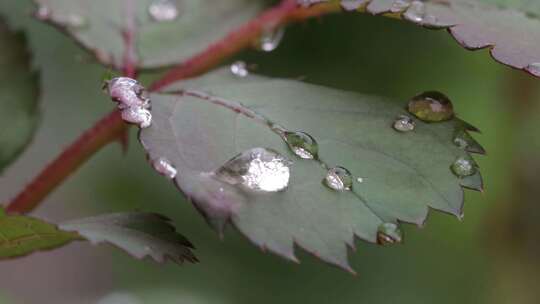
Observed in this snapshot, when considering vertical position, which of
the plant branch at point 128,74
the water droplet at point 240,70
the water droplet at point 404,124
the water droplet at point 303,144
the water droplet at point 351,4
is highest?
the water droplet at point 351,4

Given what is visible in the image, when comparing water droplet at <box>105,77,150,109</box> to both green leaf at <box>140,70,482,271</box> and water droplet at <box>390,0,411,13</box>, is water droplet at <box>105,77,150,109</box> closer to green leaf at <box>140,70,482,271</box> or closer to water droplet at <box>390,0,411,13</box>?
green leaf at <box>140,70,482,271</box>

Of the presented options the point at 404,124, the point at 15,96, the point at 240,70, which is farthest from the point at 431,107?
the point at 15,96

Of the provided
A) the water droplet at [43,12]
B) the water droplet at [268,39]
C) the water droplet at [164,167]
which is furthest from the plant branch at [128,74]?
the water droplet at [164,167]

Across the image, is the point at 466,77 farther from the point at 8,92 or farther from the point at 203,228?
the point at 8,92

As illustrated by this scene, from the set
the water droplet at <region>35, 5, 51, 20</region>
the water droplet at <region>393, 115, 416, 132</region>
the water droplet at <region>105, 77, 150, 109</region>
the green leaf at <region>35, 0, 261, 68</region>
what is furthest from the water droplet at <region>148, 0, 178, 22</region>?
the water droplet at <region>393, 115, 416, 132</region>

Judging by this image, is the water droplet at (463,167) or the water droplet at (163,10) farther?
the water droplet at (163,10)

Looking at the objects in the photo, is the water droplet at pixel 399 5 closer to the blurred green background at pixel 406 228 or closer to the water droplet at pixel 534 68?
the water droplet at pixel 534 68

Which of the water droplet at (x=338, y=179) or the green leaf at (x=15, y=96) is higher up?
the water droplet at (x=338, y=179)
